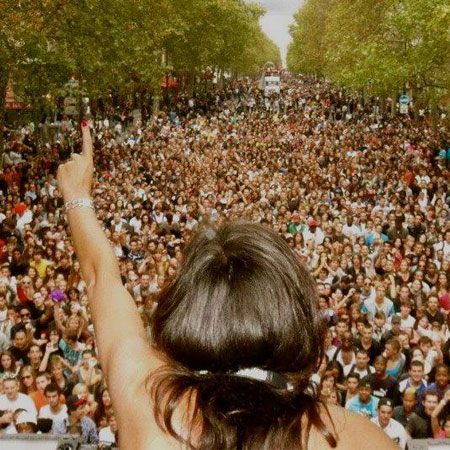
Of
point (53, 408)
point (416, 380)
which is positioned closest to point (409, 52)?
point (416, 380)

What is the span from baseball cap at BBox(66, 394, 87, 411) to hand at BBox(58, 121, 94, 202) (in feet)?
15.9

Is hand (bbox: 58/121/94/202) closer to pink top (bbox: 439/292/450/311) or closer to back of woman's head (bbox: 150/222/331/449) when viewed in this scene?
back of woman's head (bbox: 150/222/331/449)

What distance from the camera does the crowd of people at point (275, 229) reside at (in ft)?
19.7

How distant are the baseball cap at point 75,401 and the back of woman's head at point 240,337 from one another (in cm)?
512

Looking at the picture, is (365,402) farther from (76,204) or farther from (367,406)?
(76,204)

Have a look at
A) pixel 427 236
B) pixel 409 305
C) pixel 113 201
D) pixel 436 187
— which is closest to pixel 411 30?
pixel 436 187

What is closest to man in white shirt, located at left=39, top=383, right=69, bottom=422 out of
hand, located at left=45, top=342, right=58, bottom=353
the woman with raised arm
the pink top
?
hand, located at left=45, top=342, right=58, bottom=353

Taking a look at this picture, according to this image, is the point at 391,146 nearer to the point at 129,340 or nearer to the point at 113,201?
the point at 113,201

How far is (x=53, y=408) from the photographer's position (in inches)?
235

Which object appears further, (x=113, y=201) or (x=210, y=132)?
(x=210, y=132)

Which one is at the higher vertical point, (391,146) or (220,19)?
(220,19)

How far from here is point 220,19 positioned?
50.2 m

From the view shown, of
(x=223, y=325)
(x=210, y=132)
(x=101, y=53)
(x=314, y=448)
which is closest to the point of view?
(x=314, y=448)

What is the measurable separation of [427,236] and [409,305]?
15.5 ft
